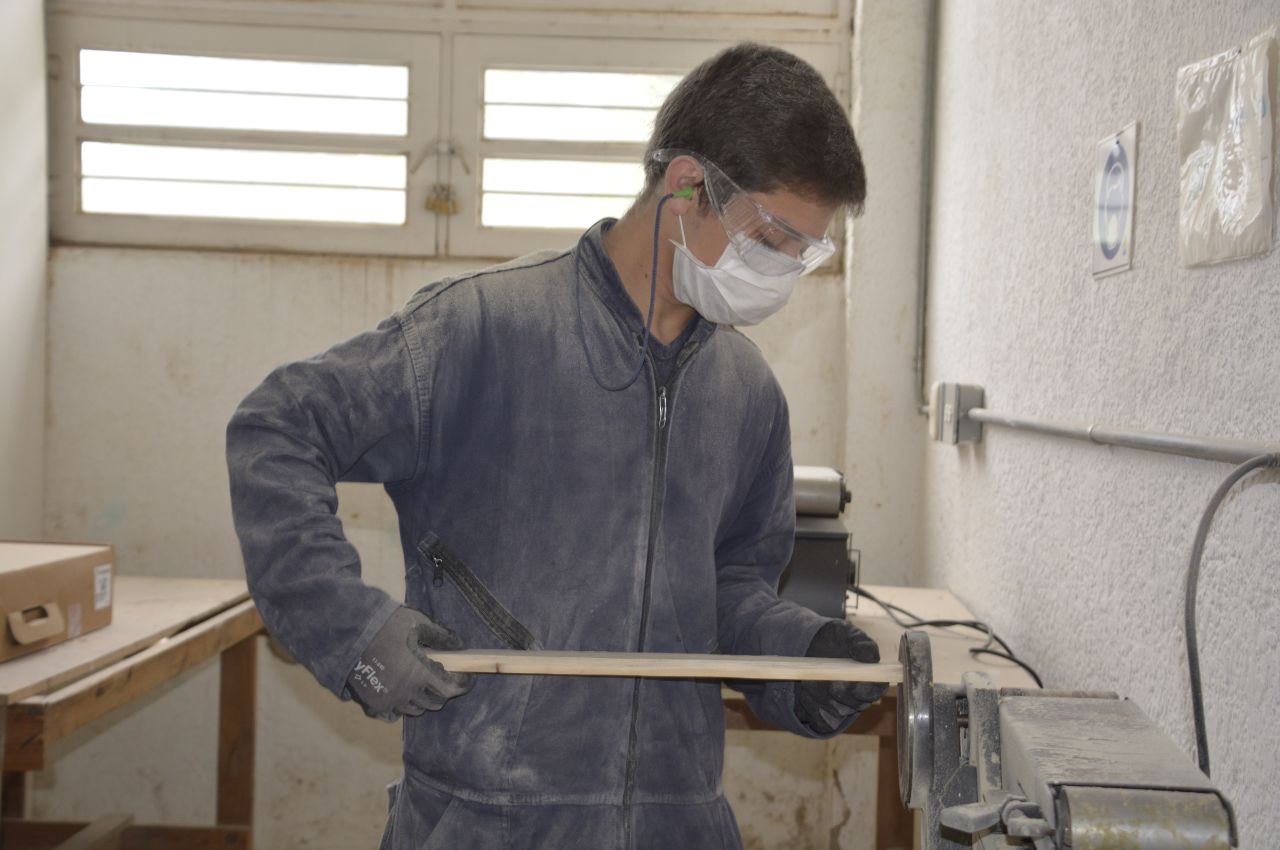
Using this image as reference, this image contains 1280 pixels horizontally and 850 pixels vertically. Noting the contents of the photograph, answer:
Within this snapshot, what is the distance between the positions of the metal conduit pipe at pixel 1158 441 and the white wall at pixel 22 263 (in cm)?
237

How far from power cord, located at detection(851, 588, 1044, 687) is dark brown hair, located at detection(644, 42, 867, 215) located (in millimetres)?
980

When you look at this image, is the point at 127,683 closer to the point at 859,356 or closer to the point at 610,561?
the point at 610,561

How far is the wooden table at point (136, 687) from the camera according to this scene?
5.64 feet

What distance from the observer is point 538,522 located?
126 cm

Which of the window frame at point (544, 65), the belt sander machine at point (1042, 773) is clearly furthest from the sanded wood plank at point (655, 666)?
the window frame at point (544, 65)

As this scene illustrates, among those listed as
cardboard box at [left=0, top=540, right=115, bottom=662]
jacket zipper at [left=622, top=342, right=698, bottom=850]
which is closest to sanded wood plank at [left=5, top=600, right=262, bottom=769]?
cardboard box at [left=0, top=540, right=115, bottom=662]

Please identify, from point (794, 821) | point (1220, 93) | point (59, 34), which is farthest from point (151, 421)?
point (1220, 93)

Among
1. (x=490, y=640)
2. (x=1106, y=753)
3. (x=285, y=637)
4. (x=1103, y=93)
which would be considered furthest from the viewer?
(x=1103, y=93)

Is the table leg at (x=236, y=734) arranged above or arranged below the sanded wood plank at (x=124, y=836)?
above

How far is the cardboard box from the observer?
6.05 ft

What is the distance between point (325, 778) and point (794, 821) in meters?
1.26

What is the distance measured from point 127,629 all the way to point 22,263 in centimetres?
117

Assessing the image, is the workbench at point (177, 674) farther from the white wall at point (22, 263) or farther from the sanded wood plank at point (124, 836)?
the white wall at point (22, 263)

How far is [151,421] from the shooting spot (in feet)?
9.75
